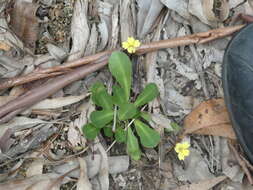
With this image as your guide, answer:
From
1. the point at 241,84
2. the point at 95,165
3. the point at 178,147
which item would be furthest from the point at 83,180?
the point at 241,84

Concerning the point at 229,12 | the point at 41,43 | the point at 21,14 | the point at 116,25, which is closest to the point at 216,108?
the point at 229,12

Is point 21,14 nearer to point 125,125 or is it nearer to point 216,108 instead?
point 125,125

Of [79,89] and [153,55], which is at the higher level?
[153,55]

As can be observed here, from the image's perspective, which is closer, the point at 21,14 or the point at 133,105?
the point at 133,105

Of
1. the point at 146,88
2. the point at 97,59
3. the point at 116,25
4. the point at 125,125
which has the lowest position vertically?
the point at 125,125

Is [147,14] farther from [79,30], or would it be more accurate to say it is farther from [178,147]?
[178,147]

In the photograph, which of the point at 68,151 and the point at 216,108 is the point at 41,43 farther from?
the point at 216,108

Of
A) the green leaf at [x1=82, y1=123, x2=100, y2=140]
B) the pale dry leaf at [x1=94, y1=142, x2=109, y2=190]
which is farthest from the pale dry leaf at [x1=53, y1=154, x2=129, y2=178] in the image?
the green leaf at [x1=82, y1=123, x2=100, y2=140]
